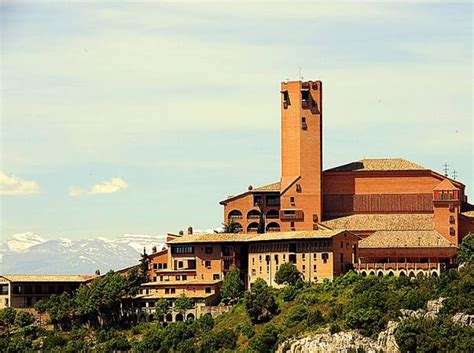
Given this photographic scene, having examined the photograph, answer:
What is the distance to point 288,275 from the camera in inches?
5404

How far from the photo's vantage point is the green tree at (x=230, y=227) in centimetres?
15000

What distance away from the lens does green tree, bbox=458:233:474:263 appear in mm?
133750

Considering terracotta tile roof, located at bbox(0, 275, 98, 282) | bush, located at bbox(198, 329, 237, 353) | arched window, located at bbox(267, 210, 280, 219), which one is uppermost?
arched window, located at bbox(267, 210, 280, 219)

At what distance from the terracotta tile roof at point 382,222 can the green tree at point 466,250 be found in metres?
6.45

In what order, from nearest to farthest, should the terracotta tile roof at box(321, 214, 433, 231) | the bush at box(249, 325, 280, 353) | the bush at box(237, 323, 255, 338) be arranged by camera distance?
1. the bush at box(249, 325, 280, 353)
2. the bush at box(237, 323, 255, 338)
3. the terracotta tile roof at box(321, 214, 433, 231)

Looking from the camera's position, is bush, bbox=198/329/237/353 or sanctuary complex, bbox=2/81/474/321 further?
sanctuary complex, bbox=2/81/474/321

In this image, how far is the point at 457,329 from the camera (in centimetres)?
12006

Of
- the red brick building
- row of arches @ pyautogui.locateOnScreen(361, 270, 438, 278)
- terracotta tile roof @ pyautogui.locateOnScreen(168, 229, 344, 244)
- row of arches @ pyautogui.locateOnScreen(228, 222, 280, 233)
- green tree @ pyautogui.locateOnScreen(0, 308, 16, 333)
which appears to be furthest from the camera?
row of arches @ pyautogui.locateOnScreen(228, 222, 280, 233)

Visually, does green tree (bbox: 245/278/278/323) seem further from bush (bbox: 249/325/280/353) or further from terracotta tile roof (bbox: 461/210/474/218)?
terracotta tile roof (bbox: 461/210/474/218)

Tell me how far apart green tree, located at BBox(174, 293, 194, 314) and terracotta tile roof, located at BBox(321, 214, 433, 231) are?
1561 centimetres

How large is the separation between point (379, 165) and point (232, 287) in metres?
20.5

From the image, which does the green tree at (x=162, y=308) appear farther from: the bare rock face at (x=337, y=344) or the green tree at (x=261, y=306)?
the bare rock face at (x=337, y=344)

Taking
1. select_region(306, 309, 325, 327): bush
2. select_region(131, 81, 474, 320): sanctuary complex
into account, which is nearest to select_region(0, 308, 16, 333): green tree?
select_region(131, 81, 474, 320): sanctuary complex

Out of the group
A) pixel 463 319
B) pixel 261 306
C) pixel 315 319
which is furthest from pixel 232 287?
pixel 463 319
